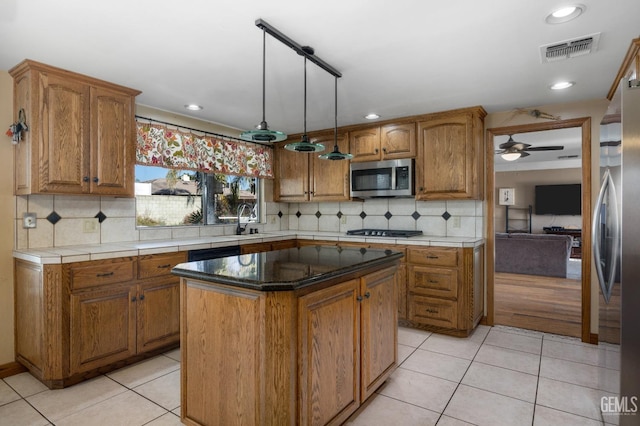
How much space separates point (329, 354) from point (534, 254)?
18.9 feet

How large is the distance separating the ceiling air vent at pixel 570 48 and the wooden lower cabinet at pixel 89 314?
3150 mm

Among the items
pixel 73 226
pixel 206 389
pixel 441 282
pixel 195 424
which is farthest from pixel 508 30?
pixel 73 226

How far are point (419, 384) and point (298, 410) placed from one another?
1203 millimetres

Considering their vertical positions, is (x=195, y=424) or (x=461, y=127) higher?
(x=461, y=127)

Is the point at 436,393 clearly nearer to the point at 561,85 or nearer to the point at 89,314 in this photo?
the point at 89,314

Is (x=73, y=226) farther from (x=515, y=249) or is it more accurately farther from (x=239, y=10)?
(x=515, y=249)

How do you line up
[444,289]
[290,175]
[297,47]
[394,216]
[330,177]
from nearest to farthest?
[297,47]
[444,289]
[394,216]
[330,177]
[290,175]

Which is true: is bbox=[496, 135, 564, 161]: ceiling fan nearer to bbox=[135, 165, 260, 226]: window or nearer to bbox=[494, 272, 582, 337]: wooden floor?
bbox=[494, 272, 582, 337]: wooden floor

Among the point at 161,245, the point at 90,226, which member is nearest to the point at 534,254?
the point at 161,245

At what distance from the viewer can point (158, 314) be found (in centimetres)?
289

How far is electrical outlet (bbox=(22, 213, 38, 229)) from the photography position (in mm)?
2682

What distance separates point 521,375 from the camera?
8.48 feet

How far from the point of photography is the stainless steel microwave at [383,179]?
3.83m

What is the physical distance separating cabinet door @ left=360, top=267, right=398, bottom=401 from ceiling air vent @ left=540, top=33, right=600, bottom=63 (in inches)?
67.9
